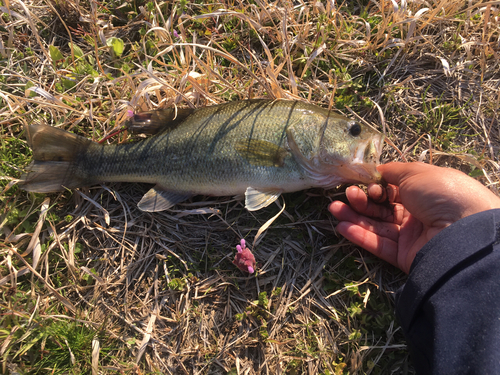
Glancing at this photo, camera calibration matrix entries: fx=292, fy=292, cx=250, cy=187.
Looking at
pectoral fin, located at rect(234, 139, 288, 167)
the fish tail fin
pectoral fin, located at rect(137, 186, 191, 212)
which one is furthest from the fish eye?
the fish tail fin

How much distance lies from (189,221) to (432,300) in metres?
2.34

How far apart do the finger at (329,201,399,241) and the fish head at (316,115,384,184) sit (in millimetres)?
333

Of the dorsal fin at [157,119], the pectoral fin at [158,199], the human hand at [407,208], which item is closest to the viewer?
the human hand at [407,208]

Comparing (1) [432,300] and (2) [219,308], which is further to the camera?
(2) [219,308]

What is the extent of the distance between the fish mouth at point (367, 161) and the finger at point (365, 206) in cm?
22

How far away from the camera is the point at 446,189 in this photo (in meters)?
2.59

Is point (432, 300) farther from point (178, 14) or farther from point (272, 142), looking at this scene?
point (178, 14)

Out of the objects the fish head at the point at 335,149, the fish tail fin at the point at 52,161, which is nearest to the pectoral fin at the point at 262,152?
the fish head at the point at 335,149

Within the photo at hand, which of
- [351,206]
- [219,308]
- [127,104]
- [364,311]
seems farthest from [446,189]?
[127,104]

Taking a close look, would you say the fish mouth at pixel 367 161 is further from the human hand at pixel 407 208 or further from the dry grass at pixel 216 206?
the dry grass at pixel 216 206

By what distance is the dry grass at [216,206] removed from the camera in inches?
111

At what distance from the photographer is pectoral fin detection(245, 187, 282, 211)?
2832mm

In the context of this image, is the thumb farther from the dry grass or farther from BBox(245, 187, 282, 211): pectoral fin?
BBox(245, 187, 282, 211): pectoral fin

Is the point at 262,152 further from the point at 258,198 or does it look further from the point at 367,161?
the point at 367,161
